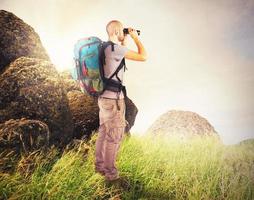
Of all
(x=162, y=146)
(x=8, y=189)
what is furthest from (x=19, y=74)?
(x=162, y=146)

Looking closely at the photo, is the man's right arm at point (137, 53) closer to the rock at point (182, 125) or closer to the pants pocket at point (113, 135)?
the pants pocket at point (113, 135)

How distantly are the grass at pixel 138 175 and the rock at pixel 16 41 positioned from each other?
155 centimetres

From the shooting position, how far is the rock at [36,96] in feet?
16.7

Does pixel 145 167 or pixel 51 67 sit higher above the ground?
pixel 51 67

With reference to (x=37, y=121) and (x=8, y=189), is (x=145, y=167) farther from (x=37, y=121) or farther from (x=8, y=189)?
(x=8, y=189)

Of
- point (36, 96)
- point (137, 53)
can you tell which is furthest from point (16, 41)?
point (137, 53)

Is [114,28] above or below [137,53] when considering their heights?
above

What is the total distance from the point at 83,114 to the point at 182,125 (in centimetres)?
506

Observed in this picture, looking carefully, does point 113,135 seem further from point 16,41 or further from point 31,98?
point 16,41

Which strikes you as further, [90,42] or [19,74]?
[19,74]

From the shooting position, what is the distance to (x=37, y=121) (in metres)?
5.01

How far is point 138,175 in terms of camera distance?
5.39 metres

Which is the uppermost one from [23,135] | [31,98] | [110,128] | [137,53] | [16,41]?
[16,41]

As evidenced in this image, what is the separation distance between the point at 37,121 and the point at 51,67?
988 mm
